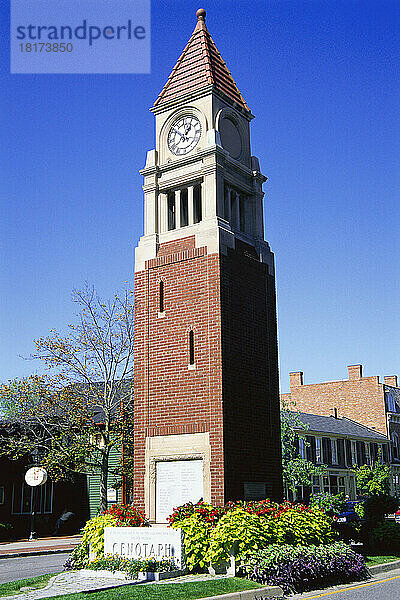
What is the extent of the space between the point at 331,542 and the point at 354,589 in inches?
123

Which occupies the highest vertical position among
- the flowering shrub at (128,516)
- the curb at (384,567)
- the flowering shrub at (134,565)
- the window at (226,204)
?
the window at (226,204)

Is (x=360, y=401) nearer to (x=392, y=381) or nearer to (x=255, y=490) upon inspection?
(x=392, y=381)

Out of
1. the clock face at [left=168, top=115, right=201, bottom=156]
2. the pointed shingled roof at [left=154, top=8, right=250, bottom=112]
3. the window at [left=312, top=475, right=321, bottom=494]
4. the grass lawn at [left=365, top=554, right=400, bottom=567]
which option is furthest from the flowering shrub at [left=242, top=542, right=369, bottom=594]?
the window at [left=312, top=475, right=321, bottom=494]

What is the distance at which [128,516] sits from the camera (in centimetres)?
1883

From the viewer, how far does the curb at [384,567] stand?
17.2m

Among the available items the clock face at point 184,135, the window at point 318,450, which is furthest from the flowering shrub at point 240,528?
the window at point 318,450

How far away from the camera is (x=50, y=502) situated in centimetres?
3866

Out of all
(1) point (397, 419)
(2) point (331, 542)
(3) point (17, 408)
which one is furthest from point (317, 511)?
(1) point (397, 419)

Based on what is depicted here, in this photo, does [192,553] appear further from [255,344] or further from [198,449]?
[255,344]

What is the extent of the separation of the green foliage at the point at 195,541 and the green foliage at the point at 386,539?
7.16m

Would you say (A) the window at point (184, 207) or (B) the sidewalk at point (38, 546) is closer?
(A) the window at point (184, 207)

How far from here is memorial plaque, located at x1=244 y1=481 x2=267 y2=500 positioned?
19.3m

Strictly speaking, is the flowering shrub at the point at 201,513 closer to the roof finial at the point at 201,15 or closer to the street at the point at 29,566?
the street at the point at 29,566

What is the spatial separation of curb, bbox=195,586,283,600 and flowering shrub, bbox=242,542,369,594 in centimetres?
33
